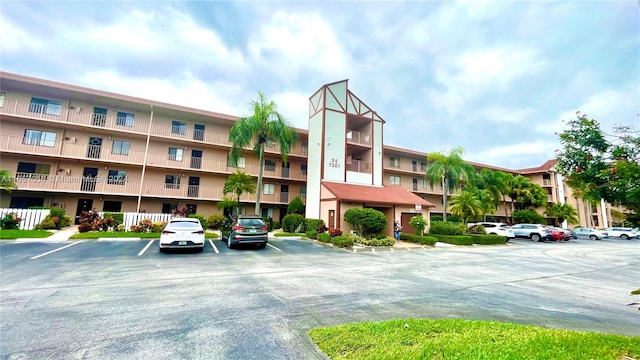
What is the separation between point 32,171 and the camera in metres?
20.9

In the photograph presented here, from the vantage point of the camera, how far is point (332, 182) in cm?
2262

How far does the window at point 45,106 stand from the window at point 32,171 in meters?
4.20

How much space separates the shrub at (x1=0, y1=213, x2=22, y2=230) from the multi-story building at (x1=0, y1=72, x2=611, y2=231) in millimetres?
3738

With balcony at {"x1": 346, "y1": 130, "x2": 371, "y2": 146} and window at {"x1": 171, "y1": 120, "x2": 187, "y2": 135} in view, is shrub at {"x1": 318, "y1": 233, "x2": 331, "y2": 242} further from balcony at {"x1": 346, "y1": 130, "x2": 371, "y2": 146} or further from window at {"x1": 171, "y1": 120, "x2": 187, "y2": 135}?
window at {"x1": 171, "y1": 120, "x2": 187, "y2": 135}

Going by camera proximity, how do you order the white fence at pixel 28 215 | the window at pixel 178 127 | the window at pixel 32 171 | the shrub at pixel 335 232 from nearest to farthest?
the white fence at pixel 28 215
the shrub at pixel 335 232
the window at pixel 32 171
the window at pixel 178 127

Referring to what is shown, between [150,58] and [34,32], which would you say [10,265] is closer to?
[34,32]

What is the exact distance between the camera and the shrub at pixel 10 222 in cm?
1618

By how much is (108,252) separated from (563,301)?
16.4 meters

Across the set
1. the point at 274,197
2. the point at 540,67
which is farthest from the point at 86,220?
the point at 540,67

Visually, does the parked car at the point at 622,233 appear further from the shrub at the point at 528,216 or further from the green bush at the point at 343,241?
the green bush at the point at 343,241

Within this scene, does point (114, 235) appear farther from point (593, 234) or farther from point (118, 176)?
point (593, 234)

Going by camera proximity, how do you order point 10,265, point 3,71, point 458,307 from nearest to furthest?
point 458,307
point 10,265
point 3,71

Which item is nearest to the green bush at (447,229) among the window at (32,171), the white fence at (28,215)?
the white fence at (28,215)

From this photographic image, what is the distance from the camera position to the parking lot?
3.93 metres
